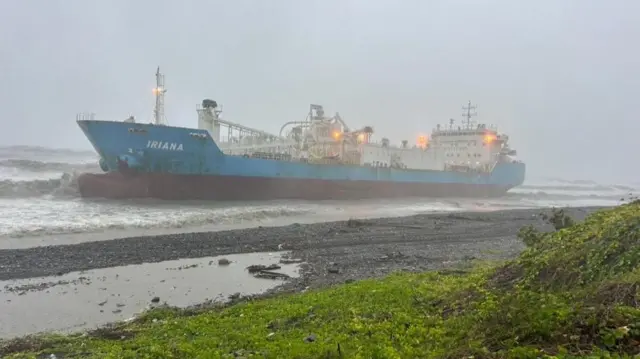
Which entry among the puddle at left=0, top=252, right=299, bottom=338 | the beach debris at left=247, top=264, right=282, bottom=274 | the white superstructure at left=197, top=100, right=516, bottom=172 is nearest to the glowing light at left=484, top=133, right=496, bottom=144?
the white superstructure at left=197, top=100, right=516, bottom=172

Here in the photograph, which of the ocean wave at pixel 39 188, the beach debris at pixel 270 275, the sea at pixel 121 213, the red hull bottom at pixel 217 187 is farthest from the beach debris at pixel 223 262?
the ocean wave at pixel 39 188

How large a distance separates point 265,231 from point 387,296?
9148 mm

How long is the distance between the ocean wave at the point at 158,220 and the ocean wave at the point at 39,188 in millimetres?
10014

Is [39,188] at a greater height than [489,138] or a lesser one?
lesser

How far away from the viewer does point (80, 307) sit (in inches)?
267

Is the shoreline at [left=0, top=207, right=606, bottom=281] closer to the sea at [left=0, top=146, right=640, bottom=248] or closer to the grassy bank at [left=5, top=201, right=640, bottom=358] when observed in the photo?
the sea at [left=0, top=146, right=640, bottom=248]

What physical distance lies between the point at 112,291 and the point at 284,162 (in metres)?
18.3

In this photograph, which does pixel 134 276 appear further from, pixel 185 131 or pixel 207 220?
pixel 185 131

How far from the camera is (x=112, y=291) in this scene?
765cm

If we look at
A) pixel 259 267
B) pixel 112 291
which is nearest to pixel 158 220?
pixel 259 267

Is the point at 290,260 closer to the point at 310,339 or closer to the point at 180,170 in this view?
the point at 310,339

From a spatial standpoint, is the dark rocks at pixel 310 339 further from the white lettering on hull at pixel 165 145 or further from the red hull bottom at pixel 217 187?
the white lettering on hull at pixel 165 145

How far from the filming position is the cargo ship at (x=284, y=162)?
2197 cm

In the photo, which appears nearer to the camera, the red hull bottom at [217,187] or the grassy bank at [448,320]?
the grassy bank at [448,320]
